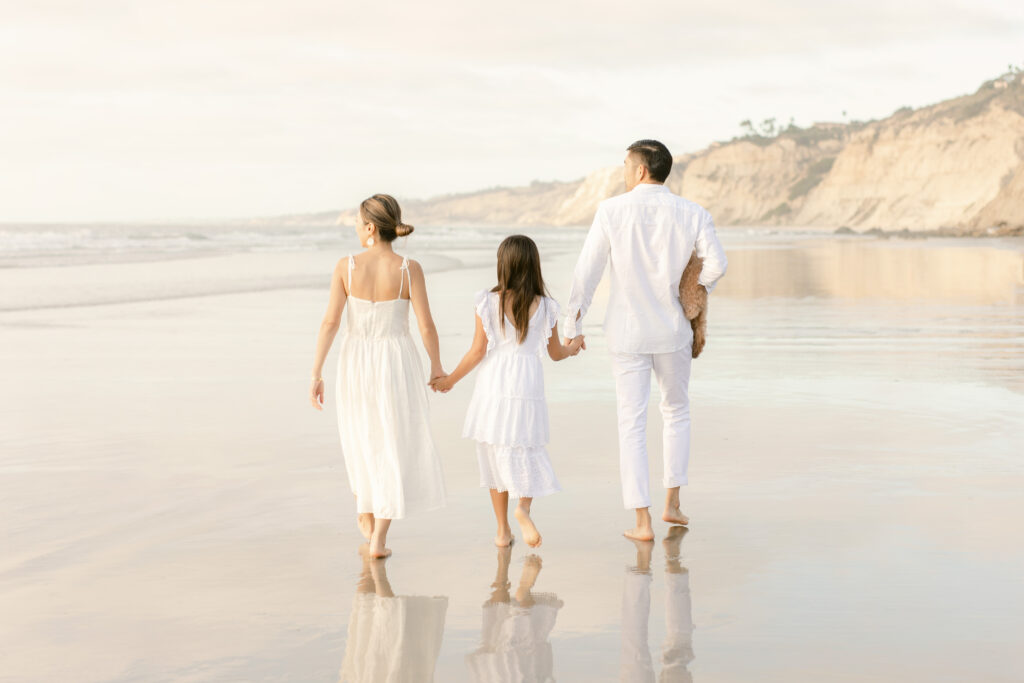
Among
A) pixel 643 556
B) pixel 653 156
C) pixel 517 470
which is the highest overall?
pixel 653 156

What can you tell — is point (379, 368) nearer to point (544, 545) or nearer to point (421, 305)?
point (421, 305)

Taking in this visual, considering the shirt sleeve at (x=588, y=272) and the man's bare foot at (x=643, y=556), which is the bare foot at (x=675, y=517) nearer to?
the man's bare foot at (x=643, y=556)

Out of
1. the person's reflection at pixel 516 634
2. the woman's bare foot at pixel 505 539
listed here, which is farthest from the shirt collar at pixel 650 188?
the person's reflection at pixel 516 634

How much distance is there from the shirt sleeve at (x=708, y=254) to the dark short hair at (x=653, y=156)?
1.06ft

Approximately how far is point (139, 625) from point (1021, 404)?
7.06 metres

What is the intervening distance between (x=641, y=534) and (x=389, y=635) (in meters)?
1.63

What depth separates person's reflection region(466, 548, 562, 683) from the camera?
11.7ft

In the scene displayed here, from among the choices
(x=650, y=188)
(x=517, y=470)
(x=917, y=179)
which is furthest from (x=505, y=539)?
(x=917, y=179)

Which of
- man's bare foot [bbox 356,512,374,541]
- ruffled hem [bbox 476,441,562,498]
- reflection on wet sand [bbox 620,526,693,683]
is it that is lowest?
reflection on wet sand [bbox 620,526,693,683]

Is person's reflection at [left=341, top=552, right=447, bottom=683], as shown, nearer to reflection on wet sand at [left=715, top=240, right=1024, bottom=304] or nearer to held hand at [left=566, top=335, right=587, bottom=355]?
held hand at [left=566, top=335, right=587, bottom=355]

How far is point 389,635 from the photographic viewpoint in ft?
12.7

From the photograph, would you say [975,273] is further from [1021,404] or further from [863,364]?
[1021,404]

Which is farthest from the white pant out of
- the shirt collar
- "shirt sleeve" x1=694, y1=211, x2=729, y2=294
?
the shirt collar

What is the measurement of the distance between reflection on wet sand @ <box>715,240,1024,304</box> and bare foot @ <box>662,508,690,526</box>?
1400 centimetres
